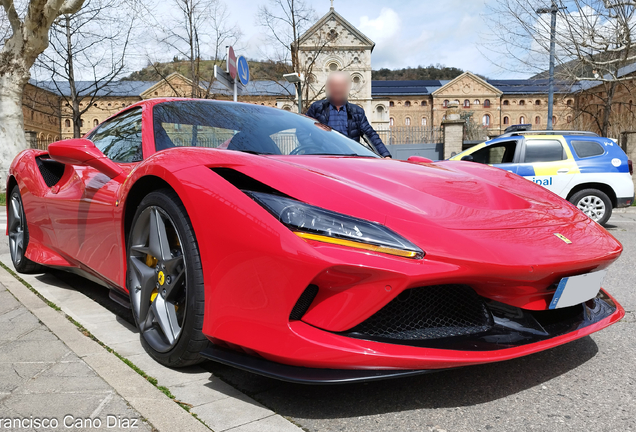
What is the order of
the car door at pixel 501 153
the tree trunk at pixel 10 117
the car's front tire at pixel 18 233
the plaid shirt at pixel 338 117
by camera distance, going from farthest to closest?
the tree trunk at pixel 10 117
the car door at pixel 501 153
the plaid shirt at pixel 338 117
the car's front tire at pixel 18 233

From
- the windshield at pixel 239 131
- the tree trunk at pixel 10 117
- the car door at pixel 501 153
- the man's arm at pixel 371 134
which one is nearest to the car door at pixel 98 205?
the windshield at pixel 239 131

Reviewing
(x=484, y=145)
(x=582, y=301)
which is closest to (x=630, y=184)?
(x=484, y=145)

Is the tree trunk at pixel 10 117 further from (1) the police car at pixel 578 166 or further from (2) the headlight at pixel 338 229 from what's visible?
(2) the headlight at pixel 338 229

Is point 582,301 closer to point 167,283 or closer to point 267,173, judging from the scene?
point 267,173

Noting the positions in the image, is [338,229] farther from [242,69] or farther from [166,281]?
[242,69]

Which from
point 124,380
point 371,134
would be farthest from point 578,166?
point 124,380

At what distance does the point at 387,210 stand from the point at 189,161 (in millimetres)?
800

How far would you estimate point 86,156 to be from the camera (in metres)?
2.49

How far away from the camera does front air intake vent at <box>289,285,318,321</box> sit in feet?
5.07

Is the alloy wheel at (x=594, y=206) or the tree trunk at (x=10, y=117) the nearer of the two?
the alloy wheel at (x=594, y=206)

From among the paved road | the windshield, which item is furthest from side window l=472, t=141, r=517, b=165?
the paved road

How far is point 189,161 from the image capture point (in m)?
1.93

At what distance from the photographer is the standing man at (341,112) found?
5.16 metres

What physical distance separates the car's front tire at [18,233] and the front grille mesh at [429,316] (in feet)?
10.3
